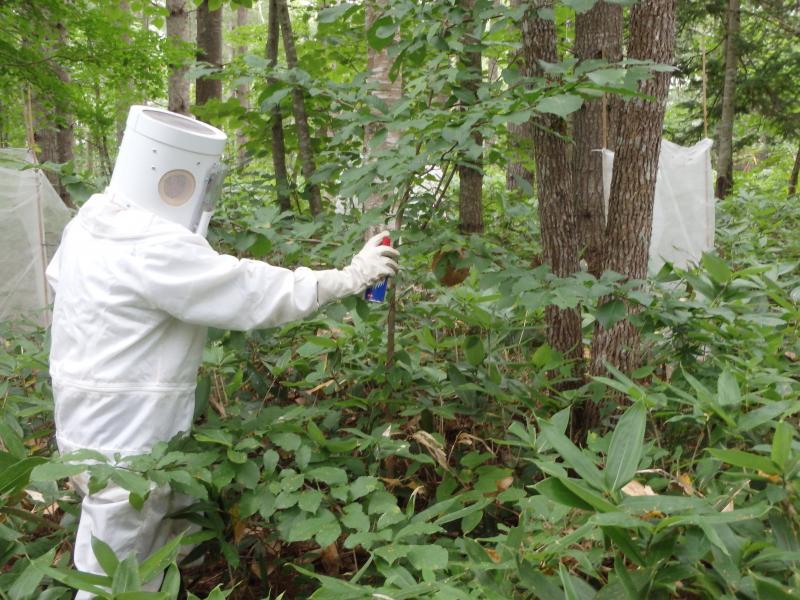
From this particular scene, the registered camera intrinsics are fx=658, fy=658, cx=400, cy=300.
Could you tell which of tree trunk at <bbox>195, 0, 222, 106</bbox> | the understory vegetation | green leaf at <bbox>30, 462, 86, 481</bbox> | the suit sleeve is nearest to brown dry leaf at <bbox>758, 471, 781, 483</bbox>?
the understory vegetation

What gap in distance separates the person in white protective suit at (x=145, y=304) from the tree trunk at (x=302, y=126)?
4.89 feet

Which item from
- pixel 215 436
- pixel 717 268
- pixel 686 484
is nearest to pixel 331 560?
pixel 215 436

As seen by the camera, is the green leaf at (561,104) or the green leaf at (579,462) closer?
the green leaf at (579,462)

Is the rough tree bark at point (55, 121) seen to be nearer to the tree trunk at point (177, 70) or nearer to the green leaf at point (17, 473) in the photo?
the tree trunk at point (177, 70)

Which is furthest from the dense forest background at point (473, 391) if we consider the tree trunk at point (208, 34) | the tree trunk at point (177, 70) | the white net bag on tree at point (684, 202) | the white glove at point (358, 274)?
the tree trunk at point (177, 70)

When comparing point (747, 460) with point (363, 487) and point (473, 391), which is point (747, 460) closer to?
point (363, 487)

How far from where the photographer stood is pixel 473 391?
2926 millimetres

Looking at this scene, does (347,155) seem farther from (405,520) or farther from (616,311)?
(405,520)

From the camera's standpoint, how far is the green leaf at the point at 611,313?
7.80 ft

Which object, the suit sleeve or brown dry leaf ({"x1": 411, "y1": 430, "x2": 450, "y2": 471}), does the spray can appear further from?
brown dry leaf ({"x1": 411, "y1": 430, "x2": 450, "y2": 471})

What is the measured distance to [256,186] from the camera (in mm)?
4852

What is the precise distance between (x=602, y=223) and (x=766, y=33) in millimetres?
9360

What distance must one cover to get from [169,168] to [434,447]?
4.80ft

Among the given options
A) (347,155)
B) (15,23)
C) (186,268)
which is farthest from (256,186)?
(15,23)
